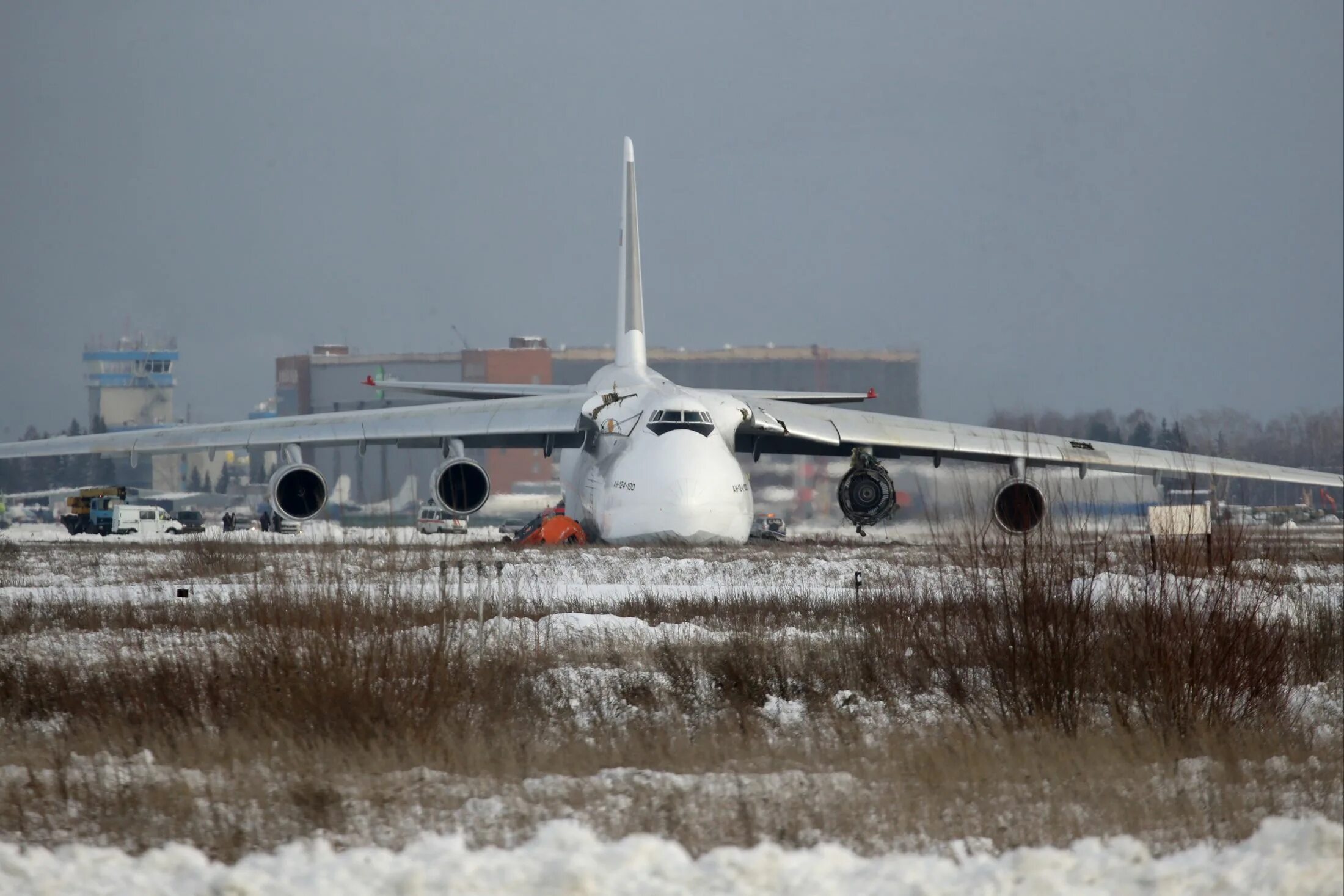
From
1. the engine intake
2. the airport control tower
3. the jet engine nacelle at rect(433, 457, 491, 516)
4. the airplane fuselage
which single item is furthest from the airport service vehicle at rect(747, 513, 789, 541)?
the airport control tower

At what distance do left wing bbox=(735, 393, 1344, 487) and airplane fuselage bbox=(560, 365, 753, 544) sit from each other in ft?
4.16

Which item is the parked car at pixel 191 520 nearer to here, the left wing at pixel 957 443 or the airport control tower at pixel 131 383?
the left wing at pixel 957 443

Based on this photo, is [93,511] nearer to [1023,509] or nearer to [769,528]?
[769,528]

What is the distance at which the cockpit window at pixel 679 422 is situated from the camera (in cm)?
2127

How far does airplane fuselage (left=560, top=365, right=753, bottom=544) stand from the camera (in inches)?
806

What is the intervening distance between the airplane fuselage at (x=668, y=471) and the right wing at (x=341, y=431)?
0.87 m

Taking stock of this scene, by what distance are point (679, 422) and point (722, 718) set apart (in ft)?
44.4

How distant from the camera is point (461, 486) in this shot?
23.2 meters

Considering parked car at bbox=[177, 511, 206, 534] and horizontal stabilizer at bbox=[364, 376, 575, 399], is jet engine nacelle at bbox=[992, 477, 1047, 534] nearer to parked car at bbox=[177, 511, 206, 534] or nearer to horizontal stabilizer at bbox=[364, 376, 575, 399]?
horizontal stabilizer at bbox=[364, 376, 575, 399]

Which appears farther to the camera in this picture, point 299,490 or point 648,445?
point 299,490

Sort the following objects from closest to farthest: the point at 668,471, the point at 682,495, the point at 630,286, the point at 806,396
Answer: the point at 682,495, the point at 668,471, the point at 806,396, the point at 630,286

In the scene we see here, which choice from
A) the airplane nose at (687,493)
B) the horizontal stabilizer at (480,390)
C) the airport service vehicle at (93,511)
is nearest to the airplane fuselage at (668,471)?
the airplane nose at (687,493)

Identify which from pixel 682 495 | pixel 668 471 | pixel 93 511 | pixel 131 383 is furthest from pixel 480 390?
pixel 131 383

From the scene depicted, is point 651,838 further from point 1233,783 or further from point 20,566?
point 20,566
